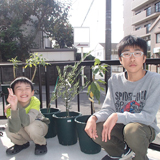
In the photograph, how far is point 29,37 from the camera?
454 inches

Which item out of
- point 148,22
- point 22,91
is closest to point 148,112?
point 22,91

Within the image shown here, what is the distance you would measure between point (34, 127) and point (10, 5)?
11199 millimetres

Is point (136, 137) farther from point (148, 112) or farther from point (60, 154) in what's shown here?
point (60, 154)

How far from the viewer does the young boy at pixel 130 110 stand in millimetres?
1170

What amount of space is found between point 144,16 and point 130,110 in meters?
27.7

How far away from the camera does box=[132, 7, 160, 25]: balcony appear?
23.7 metres

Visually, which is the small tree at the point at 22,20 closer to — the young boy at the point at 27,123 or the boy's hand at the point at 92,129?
the young boy at the point at 27,123

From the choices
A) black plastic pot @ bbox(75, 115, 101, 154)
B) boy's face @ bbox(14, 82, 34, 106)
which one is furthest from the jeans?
boy's face @ bbox(14, 82, 34, 106)

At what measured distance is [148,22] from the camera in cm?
2573

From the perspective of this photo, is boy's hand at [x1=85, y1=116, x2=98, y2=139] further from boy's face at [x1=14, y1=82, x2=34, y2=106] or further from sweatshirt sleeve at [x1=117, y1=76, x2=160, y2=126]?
boy's face at [x1=14, y1=82, x2=34, y2=106]

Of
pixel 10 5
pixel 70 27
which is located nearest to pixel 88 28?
pixel 70 27

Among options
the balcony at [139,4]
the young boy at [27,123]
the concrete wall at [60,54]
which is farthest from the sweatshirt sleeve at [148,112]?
the balcony at [139,4]

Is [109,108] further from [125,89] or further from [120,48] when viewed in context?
[120,48]

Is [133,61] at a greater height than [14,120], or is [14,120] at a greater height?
[133,61]
